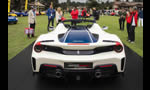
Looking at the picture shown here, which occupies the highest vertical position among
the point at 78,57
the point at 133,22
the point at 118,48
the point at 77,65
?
the point at 133,22

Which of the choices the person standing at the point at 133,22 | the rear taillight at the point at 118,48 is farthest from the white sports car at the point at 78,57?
the person standing at the point at 133,22

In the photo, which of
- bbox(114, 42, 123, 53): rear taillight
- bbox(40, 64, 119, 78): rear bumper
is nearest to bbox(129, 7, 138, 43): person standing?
bbox(114, 42, 123, 53): rear taillight

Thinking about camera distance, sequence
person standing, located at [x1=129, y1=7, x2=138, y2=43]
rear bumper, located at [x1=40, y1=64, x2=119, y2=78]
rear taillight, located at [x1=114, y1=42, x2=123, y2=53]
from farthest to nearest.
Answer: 1. person standing, located at [x1=129, y1=7, x2=138, y2=43]
2. rear taillight, located at [x1=114, y1=42, x2=123, y2=53]
3. rear bumper, located at [x1=40, y1=64, x2=119, y2=78]

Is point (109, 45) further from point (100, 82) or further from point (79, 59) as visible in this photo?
point (100, 82)

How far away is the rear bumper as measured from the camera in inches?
129

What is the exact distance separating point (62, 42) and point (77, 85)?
966mm

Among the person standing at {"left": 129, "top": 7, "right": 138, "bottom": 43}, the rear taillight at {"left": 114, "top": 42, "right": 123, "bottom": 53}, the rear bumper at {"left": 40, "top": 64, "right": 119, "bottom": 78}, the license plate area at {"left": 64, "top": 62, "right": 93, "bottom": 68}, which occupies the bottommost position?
the rear bumper at {"left": 40, "top": 64, "right": 119, "bottom": 78}

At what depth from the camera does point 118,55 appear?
11.6ft

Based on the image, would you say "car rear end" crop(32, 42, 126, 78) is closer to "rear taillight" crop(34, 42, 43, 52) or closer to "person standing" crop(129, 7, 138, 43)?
"rear taillight" crop(34, 42, 43, 52)

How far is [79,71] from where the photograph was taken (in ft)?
10.7

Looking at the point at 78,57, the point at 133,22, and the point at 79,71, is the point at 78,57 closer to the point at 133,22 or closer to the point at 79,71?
the point at 79,71

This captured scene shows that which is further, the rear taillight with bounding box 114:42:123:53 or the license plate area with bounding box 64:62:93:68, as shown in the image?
the rear taillight with bounding box 114:42:123:53

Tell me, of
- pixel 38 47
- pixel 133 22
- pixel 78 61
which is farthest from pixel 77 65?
pixel 133 22
